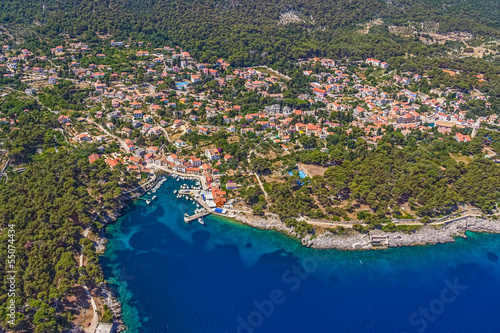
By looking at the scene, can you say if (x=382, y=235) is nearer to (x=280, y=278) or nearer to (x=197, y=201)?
(x=280, y=278)

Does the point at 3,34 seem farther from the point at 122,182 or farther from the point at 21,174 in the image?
the point at 122,182

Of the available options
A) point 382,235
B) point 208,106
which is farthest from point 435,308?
point 208,106

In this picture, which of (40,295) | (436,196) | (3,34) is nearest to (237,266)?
(40,295)

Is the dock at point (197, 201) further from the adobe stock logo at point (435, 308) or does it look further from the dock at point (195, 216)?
the adobe stock logo at point (435, 308)

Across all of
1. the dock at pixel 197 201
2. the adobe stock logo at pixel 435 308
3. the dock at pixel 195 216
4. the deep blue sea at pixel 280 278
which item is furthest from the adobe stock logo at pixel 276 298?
the dock at pixel 197 201

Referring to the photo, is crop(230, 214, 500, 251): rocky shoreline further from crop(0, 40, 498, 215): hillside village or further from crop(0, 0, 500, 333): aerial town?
crop(0, 40, 498, 215): hillside village

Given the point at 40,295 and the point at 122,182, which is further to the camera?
the point at 122,182

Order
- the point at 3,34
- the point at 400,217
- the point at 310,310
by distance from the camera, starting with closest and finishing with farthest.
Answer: the point at 310,310 → the point at 400,217 → the point at 3,34
